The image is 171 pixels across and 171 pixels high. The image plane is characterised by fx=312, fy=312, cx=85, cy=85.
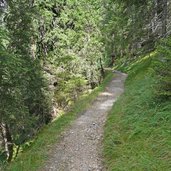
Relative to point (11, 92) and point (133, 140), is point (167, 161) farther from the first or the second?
point (11, 92)

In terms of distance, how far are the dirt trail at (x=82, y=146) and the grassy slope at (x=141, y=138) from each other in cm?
37

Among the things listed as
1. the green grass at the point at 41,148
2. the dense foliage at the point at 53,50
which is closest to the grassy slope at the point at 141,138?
the dense foliage at the point at 53,50

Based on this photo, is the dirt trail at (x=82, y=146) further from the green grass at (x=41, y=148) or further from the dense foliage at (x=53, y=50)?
the dense foliage at (x=53, y=50)

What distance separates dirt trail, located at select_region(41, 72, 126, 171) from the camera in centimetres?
847

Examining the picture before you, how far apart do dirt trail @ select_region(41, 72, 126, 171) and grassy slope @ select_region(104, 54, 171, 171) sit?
367 mm

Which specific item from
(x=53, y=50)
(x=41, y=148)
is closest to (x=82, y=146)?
(x=41, y=148)

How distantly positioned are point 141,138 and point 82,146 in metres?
2.06

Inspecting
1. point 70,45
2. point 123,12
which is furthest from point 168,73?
point 70,45

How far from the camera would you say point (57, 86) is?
21719mm

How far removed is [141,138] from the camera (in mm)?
8867

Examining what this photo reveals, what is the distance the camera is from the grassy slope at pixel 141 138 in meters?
7.46

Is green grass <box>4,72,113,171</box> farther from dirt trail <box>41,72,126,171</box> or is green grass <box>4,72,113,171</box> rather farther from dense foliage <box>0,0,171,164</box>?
dense foliage <box>0,0,171,164</box>

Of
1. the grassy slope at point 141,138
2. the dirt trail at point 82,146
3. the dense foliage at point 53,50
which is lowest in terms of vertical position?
the dirt trail at point 82,146

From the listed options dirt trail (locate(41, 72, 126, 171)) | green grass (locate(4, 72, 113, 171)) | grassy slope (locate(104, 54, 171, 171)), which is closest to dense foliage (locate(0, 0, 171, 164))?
grassy slope (locate(104, 54, 171, 171))
